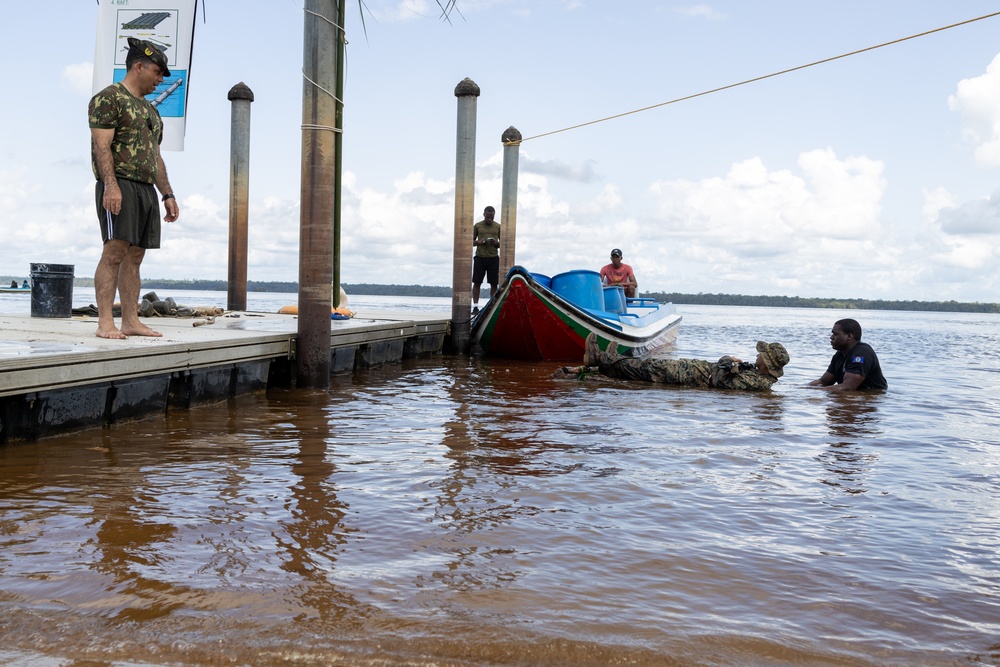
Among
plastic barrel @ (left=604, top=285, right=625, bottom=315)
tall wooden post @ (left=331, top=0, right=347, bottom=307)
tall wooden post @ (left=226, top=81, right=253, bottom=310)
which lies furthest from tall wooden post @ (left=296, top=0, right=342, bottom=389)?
plastic barrel @ (left=604, top=285, right=625, bottom=315)

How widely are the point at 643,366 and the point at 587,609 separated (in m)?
7.02

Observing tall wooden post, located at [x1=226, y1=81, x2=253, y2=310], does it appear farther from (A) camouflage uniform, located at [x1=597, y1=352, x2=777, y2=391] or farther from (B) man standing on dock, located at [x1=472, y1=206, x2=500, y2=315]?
(A) camouflage uniform, located at [x1=597, y1=352, x2=777, y2=391]

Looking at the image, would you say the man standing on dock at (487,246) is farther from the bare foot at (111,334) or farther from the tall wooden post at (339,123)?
Result: the bare foot at (111,334)

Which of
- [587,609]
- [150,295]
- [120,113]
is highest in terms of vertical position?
[120,113]

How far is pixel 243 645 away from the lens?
2.42m

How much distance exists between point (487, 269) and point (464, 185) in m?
2.89

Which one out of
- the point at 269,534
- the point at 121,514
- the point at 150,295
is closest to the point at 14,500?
the point at 121,514

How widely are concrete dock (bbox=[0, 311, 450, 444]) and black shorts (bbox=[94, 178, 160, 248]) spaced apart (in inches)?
30.6

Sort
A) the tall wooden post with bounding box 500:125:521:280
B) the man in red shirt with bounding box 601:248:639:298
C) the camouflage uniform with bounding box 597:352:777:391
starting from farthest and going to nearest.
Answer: the man in red shirt with bounding box 601:248:639:298
the tall wooden post with bounding box 500:125:521:280
the camouflage uniform with bounding box 597:352:777:391

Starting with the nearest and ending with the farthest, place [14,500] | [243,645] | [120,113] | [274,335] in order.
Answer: [243,645] < [14,500] < [120,113] < [274,335]

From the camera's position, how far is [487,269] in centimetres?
1521

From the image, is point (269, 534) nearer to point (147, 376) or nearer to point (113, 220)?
point (147, 376)

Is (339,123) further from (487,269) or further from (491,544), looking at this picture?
(487,269)

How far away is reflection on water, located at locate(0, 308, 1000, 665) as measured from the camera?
254 cm
